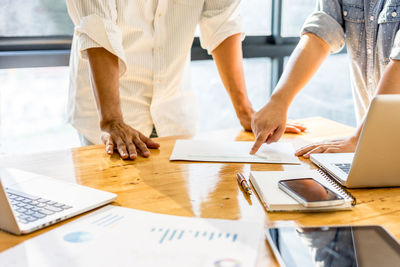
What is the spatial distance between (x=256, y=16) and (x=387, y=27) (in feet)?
6.98

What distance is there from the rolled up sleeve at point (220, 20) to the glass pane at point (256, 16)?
1.68 m

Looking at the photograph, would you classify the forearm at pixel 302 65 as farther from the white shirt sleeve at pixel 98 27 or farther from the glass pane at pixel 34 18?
the glass pane at pixel 34 18

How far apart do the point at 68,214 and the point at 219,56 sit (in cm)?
115

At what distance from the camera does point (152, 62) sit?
1.69m

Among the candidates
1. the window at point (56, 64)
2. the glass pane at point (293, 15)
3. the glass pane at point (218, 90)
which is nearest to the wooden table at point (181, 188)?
the window at point (56, 64)

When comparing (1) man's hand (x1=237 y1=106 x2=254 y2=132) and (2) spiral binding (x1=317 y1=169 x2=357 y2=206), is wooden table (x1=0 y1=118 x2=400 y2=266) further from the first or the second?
(1) man's hand (x1=237 y1=106 x2=254 y2=132)

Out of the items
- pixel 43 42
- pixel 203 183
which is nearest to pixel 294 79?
pixel 203 183

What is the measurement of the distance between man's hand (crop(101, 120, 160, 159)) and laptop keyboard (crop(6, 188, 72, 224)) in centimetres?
36

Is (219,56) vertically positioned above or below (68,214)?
above

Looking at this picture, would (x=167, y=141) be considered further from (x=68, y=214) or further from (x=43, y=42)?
(x=43, y=42)

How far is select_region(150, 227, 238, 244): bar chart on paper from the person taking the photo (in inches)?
27.9

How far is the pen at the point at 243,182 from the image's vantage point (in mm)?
936

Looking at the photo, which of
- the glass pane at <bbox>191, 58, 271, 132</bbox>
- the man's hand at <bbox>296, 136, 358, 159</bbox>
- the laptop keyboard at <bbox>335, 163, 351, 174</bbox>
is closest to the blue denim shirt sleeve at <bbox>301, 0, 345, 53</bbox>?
the man's hand at <bbox>296, 136, 358, 159</bbox>

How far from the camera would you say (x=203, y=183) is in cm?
101
